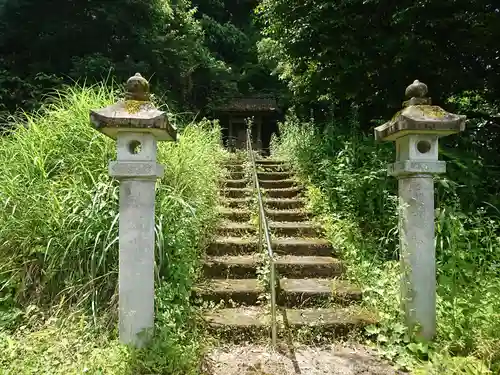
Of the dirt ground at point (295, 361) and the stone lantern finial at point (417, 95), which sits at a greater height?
the stone lantern finial at point (417, 95)

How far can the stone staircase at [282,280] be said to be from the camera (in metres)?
3.47

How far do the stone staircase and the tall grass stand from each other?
207mm

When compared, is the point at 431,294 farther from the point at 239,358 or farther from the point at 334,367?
the point at 239,358

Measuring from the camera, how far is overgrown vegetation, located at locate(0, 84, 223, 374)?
2865 mm

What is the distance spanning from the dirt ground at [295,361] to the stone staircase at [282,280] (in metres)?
0.20

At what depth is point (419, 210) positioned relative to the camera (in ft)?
10.5

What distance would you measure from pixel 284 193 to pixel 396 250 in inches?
105

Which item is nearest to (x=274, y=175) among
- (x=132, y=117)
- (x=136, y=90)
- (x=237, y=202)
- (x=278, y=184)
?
(x=278, y=184)

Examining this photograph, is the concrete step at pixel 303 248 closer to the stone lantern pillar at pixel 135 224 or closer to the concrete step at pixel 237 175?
the stone lantern pillar at pixel 135 224

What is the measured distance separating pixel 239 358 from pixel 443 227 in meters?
2.32

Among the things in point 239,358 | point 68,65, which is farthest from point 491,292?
point 68,65

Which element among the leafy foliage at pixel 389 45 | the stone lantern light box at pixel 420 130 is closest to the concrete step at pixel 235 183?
the leafy foliage at pixel 389 45

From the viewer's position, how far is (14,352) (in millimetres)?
2861

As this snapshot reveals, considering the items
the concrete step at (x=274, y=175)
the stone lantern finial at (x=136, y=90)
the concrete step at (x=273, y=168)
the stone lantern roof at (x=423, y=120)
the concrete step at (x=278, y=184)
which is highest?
the stone lantern finial at (x=136, y=90)
